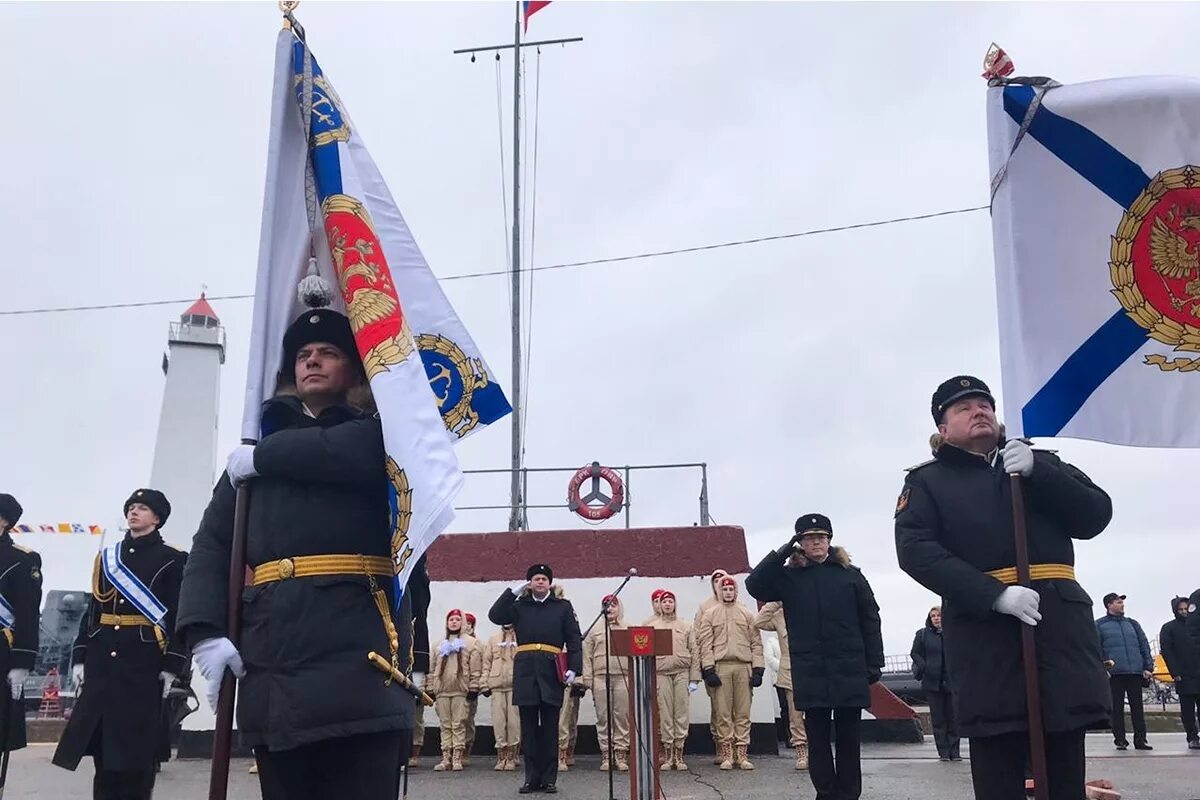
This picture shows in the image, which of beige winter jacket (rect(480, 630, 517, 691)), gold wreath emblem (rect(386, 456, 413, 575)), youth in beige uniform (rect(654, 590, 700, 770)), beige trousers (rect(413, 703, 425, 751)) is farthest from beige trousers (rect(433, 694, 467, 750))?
gold wreath emblem (rect(386, 456, 413, 575))

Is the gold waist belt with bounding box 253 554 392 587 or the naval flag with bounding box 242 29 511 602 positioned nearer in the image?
the gold waist belt with bounding box 253 554 392 587

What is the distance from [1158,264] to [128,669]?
6.47 meters

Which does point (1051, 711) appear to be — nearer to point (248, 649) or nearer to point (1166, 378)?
point (1166, 378)

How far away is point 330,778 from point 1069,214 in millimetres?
4092

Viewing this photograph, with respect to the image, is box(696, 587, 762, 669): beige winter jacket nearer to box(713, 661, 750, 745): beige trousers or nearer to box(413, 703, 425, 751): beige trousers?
box(713, 661, 750, 745): beige trousers

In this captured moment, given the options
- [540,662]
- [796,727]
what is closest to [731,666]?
[796,727]

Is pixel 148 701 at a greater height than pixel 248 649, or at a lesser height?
lesser

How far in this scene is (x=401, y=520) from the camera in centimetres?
370

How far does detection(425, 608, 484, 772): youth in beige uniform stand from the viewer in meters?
13.9

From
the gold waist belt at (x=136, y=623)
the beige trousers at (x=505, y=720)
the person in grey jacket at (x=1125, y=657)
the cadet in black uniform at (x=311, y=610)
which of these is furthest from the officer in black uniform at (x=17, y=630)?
the person in grey jacket at (x=1125, y=657)

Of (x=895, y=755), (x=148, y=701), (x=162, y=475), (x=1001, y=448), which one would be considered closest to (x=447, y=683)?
(x=895, y=755)

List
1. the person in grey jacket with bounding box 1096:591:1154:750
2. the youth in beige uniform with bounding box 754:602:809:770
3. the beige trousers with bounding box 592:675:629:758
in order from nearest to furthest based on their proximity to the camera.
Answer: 1. the youth in beige uniform with bounding box 754:602:809:770
2. the beige trousers with bounding box 592:675:629:758
3. the person in grey jacket with bounding box 1096:591:1154:750

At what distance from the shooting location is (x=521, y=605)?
12227mm

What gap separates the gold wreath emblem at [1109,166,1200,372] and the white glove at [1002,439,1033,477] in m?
1.14
